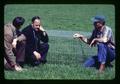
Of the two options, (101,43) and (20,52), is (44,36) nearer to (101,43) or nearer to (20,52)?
(20,52)

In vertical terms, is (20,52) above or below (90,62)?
above

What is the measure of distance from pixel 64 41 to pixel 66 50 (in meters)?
0.10

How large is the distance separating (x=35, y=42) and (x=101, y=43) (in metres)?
0.71

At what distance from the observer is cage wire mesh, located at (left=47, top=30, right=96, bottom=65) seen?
156 inches

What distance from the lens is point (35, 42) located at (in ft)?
13.1

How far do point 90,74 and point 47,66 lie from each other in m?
0.46

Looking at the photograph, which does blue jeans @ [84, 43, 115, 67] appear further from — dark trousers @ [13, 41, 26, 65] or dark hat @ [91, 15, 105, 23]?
dark trousers @ [13, 41, 26, 65]

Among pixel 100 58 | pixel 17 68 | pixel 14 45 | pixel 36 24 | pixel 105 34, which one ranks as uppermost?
pixel 36 24

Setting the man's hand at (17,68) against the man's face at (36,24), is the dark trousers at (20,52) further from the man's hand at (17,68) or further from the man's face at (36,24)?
the man's face at (36,24)

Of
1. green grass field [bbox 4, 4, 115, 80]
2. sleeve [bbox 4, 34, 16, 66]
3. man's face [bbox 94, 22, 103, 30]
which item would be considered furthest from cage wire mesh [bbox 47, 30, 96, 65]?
sleeve [bbox 4, 34, 16, 66]

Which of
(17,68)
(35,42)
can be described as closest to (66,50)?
(35,42)

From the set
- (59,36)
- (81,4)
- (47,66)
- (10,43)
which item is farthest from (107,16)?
(10,43)
